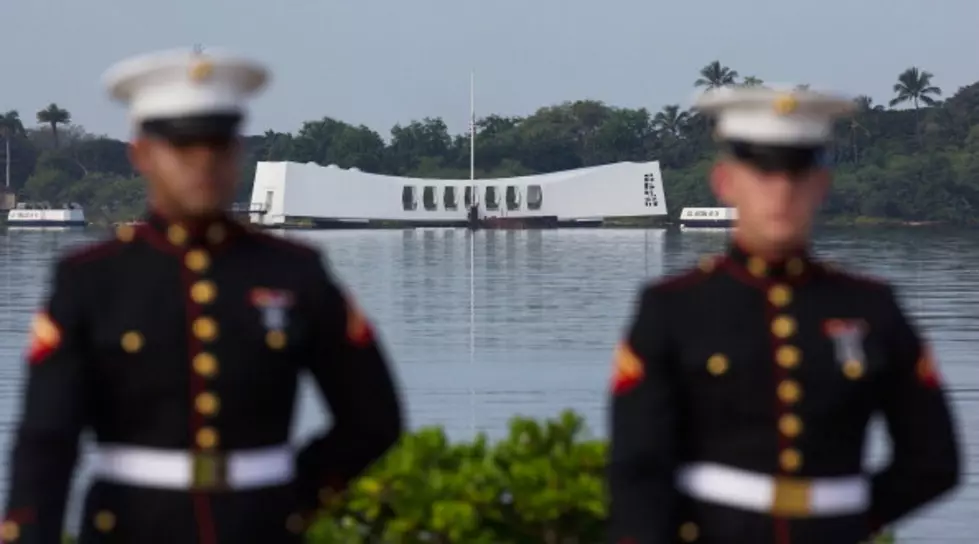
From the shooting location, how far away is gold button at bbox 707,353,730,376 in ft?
9.88

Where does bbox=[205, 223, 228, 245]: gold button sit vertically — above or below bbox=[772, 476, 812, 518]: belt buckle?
above

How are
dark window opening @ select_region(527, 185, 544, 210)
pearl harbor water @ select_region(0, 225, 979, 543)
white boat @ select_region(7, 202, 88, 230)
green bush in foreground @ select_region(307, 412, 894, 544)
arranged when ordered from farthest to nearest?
white boat @ select_region(7, 202, 88, 230), dark window opening @ select_region(527, 185, 544, 210), pearl harbor water @ select_region(0, 225, 979, 543), green bush in foreground @ select_region(307, 412, 894, 544)

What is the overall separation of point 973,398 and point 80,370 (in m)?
14.4

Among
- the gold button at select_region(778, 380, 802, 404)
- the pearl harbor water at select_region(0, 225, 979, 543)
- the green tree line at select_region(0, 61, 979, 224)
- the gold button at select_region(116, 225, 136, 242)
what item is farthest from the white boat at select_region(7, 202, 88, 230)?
the gold button at select_region(778, 380, 802, 404)

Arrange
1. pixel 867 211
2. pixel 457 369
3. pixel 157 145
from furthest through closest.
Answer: pixel 867 211 → pixel 457 369 → pixel 157 145

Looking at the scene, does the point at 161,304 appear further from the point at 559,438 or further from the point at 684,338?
the point at 559,438

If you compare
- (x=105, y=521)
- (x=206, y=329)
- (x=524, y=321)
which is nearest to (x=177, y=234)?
(x=206, y=329)

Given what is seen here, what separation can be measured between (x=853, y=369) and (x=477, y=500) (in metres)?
1.65

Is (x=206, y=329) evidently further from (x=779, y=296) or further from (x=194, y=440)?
(x=779, y=296)

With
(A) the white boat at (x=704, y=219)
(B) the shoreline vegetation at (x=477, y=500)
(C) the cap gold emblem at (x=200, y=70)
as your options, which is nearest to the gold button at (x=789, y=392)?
(C) the cap gold emblem at (x=200, y=70)

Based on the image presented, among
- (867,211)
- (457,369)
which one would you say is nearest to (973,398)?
(457,369)

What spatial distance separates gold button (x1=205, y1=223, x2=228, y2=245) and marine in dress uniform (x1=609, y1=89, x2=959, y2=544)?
0.58 meters

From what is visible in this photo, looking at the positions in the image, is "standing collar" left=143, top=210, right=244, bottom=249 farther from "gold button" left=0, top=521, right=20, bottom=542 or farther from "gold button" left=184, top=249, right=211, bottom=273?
"gold button" left=0, top=521, right=20, bottom=542

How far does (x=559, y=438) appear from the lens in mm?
4738
